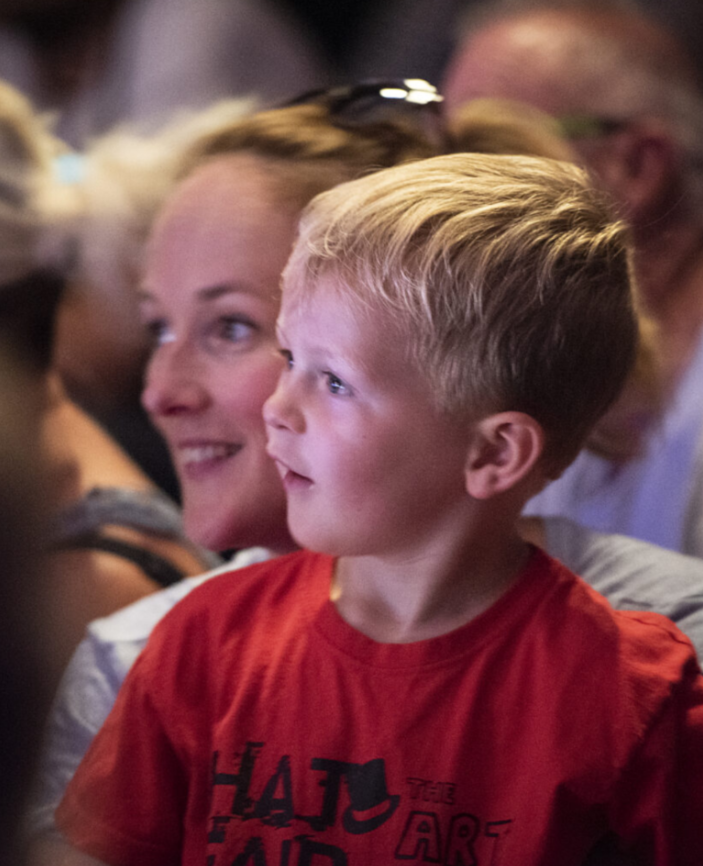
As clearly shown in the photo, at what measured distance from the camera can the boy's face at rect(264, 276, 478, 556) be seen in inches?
18.6

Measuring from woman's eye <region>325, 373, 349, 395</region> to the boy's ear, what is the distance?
0.07 m

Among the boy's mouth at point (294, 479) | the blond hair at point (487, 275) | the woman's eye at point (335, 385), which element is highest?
the blond hair at point (487, 275)

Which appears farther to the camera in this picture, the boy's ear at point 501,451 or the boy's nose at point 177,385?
the boy's nose at point 177,385

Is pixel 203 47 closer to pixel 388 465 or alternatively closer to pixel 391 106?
pixel 391 106

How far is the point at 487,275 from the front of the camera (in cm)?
45

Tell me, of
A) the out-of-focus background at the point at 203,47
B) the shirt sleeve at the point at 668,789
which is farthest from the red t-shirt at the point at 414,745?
the out-of-focus background at the point at 203,47

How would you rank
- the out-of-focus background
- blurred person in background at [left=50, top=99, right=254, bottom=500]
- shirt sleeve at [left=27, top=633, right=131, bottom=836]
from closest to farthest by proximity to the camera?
shirt sleeve at [left=27, top=633, right=131, bottom=836] → blurred person in background at [left=50, top=99, right=254, bottom=500] → the out-of-focus background

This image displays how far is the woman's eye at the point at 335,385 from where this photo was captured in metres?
0.48

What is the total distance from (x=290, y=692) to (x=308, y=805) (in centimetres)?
6

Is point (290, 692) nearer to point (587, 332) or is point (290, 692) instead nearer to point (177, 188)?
point (587, 332)

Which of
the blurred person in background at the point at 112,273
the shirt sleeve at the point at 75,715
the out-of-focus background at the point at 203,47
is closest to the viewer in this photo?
the shirt sleeve at the point at 75,715

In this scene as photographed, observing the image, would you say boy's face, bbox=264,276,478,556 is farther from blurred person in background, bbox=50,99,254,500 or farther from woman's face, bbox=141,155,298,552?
blurred person in background, bbox=50,99,254,500

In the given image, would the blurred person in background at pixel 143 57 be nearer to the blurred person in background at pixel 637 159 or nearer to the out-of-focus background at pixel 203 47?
the out-of-focus background at pixel 203 47

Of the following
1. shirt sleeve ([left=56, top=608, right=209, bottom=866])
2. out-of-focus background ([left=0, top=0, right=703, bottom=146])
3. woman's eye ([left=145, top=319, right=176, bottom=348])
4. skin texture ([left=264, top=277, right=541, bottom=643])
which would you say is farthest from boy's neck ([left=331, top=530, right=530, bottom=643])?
out-of-focus background ([left=0, top=0, right=703, bottom=146])
